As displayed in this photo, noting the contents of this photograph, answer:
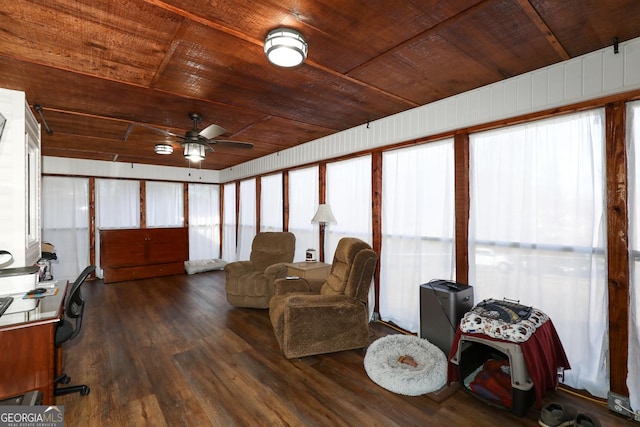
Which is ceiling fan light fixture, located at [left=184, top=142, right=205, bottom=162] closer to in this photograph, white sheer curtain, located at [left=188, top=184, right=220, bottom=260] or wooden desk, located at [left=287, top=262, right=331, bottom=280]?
wooden desk, located at [left=287, top=262, right=331, bottom=280]

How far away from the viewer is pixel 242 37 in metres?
1.93

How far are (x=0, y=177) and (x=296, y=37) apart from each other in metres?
2.68

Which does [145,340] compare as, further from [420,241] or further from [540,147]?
[540,147]

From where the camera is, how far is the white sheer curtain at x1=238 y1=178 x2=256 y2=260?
21.5 feet

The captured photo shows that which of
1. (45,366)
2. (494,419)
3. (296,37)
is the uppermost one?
(296,37)

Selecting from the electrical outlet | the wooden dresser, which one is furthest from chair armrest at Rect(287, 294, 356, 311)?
the wooden dresser

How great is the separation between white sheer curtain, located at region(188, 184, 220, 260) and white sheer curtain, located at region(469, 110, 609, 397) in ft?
21.0

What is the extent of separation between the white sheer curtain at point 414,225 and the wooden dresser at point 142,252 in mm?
4685

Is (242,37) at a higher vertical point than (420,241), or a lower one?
higher

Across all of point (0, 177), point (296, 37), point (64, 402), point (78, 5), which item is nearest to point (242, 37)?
point (296, 37)

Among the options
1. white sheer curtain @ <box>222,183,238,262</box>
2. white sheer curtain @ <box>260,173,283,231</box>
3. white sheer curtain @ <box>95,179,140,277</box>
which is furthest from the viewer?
Result: white sheer curtain @ <box>222,183,238,262</box>

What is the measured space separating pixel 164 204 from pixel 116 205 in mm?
929

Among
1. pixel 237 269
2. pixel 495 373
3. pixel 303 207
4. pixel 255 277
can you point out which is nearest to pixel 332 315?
pixel 495 373

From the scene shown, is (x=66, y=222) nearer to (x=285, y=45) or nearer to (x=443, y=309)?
(x=285, y=45)
